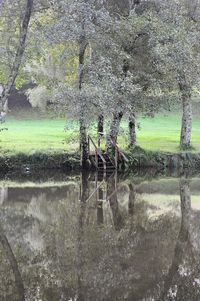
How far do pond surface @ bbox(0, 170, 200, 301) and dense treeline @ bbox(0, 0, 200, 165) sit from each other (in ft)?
16.9

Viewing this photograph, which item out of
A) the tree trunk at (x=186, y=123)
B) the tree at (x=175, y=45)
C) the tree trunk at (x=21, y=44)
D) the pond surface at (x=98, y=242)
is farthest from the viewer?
the tree trunk at (x=186, y=123)

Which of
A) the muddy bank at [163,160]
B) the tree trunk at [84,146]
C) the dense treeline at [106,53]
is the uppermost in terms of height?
the dense treeline at [106,53]

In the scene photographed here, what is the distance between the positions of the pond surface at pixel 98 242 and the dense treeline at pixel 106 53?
5153 millimetres

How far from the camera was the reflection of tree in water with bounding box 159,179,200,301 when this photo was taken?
10.3 m

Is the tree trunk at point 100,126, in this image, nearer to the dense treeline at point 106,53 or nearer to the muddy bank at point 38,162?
the dense treeline at point 106,53

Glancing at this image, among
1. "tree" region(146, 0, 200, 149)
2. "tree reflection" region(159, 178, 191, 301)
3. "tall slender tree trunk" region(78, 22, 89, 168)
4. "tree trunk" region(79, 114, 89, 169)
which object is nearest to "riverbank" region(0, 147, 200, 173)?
"tree trunk" region(79, 114, 89, 169)

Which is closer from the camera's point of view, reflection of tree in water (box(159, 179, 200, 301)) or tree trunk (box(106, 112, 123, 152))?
reflection of tree in water (box(159, 179, 200, 301))

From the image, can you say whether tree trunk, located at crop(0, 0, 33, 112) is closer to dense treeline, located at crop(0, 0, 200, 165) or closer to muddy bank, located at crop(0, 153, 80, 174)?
dense treeline, located at crop(0, 0, 200, 165)

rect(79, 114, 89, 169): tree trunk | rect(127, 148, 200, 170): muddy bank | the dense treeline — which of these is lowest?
rect(127, 148, 200, 170): muddy bank

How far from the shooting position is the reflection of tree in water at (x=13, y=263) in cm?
1035

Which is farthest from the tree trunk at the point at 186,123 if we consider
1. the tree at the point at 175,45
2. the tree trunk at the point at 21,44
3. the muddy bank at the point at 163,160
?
the tree trunk at the point at 21,44

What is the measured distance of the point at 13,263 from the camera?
12.4m

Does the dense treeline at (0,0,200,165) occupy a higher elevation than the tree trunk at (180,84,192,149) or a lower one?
higher

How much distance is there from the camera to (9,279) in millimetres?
11117
